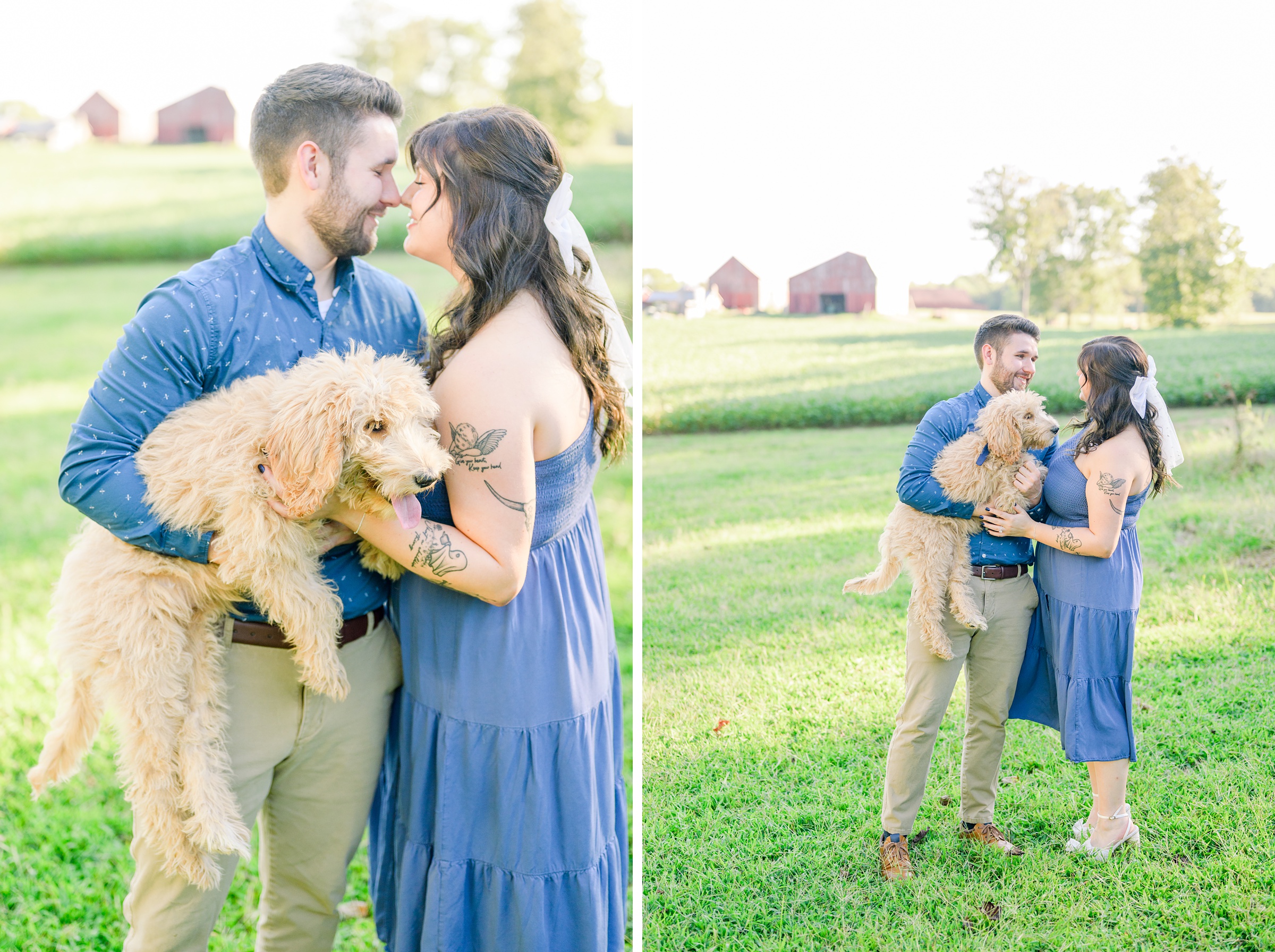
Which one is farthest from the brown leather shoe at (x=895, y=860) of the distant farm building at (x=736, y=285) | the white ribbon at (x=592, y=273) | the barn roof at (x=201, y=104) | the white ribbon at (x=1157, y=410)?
the barn roof at (x=201, y=104)

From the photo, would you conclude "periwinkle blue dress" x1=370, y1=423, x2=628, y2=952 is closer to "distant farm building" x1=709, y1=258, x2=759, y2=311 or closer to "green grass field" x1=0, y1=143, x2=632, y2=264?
"distant farm building" x1=709, y1=258, x2=759, y2=311

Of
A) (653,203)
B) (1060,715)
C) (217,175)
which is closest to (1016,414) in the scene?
(1060,715)

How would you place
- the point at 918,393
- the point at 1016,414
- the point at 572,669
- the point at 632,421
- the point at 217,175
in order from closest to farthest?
the point at 572,669, the point at 1016,414, the point at 632,421, the point at 918,393, the point at 217,175

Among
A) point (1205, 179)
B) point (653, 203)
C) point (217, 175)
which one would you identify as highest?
point (217, 175)

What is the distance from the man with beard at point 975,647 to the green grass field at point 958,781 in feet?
0.45

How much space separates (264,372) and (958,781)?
2948 mm

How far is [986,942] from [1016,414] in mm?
1778

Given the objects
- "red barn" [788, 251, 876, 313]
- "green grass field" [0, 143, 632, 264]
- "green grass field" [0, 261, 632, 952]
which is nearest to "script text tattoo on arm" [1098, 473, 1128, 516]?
"red barn" [788, 251, 876, 313]

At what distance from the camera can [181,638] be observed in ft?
7.44

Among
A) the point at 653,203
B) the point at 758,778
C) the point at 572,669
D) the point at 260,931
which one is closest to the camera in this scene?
the point at 572,669

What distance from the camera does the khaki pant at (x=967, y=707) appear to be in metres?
3.12

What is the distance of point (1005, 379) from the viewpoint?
9.90ft

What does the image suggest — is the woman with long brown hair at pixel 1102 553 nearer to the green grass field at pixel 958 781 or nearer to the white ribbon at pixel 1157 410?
the white ribbon at pixel 1157 410

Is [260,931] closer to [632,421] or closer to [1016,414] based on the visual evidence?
[632,421]
